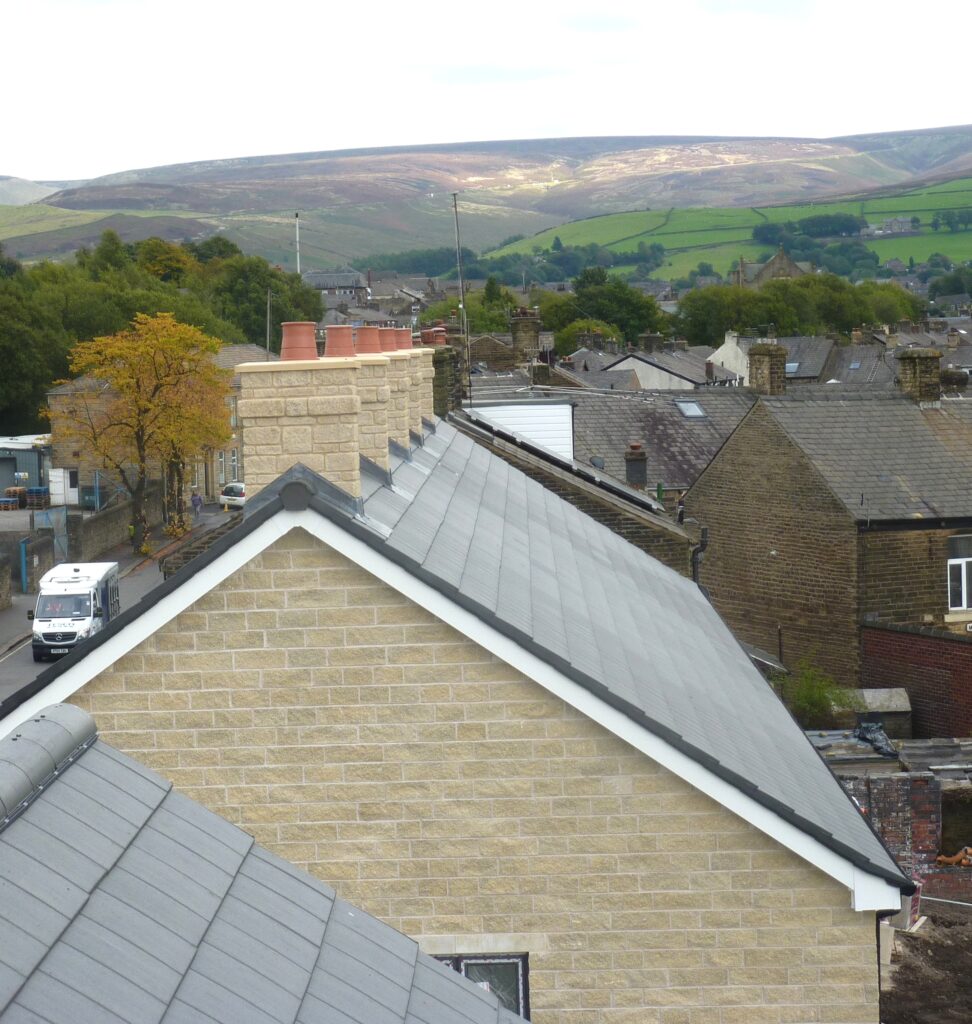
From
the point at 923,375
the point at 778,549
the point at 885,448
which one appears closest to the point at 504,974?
the point at 778,549

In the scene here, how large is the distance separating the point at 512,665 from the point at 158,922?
3294 mm

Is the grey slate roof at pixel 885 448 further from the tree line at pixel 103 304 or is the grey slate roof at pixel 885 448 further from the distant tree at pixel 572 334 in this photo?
the distant tree at pixel 572 334

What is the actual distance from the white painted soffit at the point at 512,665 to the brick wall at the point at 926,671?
20.1m

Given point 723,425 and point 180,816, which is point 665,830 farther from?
point 723,425

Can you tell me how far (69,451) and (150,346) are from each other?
1041 centimetres

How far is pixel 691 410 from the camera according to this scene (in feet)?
158

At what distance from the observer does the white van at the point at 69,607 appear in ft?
134

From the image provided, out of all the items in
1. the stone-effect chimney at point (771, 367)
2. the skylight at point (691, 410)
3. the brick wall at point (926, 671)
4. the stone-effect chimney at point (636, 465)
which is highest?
the stone-effect chimney at point (771, 367)

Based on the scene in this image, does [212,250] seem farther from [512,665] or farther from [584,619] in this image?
[512,665]

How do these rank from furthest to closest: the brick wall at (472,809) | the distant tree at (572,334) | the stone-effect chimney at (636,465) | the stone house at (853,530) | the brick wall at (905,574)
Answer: the distant tree at (572,334)
the stone-effect chimney at (636,465)
the brick wall at (905,574)
the stone house at (853,530)
the brick wall at (472,809)

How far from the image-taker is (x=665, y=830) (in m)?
9.37

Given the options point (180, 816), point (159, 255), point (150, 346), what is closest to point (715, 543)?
point (180, 816)

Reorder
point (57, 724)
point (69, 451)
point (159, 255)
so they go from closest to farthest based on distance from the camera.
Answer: point (57, 724) → point (69, 451) → point (159, 255)

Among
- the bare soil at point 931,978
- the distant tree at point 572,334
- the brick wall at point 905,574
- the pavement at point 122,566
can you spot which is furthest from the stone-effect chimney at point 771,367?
the distant tree at point 572,334
